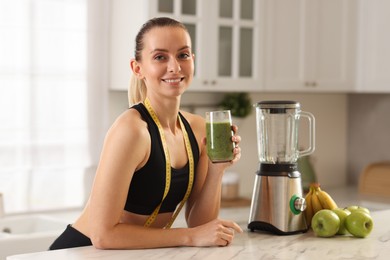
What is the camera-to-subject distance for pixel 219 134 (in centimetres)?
222

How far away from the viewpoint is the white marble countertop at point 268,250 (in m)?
2.03

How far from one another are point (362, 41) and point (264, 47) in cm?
88

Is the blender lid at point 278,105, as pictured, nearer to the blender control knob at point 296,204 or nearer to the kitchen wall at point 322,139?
the blender control knob at point 296,204

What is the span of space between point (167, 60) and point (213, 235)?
0.53m

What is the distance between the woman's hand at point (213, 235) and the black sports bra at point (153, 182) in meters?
0.17

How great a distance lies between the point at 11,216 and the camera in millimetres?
3832

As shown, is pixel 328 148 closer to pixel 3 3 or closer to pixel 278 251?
pixel 3 3

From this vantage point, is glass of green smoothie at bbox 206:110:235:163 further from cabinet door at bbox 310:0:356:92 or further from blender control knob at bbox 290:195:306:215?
cabinet door at bbox 310:0:356:92

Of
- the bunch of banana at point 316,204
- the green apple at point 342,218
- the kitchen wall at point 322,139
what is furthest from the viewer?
the kitchen wall at point 322,139

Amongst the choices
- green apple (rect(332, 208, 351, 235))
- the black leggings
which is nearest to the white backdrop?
the black leggings

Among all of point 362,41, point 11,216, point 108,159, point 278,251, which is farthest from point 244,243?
point 362,41

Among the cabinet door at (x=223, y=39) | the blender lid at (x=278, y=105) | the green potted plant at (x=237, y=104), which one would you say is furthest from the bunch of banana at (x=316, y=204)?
the green potted plant at (x=237, y=104)

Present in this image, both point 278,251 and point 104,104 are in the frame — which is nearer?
point 278,251

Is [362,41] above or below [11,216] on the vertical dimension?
above
